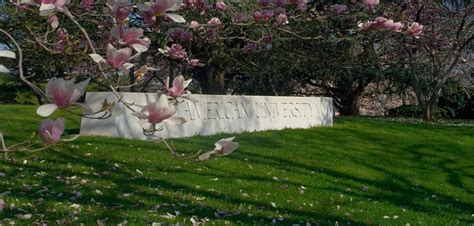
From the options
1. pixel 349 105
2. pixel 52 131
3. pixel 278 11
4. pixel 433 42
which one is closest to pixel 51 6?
pixel 52 131

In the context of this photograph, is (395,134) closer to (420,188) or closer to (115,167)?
(420,188)

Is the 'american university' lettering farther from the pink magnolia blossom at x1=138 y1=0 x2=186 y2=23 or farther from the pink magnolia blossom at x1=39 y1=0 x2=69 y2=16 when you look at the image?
Answer: the pink magnolia blossom at x1=39 y1=0 x2=69 y2=16

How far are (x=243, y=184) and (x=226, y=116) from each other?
551 cm

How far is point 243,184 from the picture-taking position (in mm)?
6070

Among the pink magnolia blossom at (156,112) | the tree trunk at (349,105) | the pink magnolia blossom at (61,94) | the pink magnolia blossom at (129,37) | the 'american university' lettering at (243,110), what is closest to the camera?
the pink magnolia blossom at (61,94)

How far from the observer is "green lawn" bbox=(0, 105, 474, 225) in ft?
15.2

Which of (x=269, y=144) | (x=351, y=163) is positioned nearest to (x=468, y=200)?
(x=351, y=163)

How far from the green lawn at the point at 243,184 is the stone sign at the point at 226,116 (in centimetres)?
64

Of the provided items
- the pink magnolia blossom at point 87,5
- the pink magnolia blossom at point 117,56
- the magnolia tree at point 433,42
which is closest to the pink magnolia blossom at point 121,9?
the pink magnolia blossom at point 117,56

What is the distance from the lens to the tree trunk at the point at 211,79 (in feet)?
51.4

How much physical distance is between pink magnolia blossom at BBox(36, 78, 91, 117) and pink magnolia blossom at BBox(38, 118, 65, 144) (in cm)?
9

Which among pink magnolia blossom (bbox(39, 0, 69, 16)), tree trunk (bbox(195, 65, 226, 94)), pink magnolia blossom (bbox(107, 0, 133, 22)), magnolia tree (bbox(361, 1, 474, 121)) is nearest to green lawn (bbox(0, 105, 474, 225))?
pink magnolia blossom (bbox(107, 0, 133, 22))

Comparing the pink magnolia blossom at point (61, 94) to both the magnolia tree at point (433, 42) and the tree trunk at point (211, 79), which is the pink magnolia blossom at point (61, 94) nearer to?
the tree trunk at point (211, 79)

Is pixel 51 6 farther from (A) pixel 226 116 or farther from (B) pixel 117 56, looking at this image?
(A) pixel 226 116
